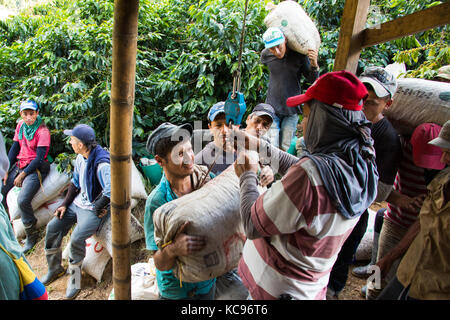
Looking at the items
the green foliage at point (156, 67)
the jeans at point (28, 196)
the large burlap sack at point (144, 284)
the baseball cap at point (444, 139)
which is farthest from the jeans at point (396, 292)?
the jeans at point (28, 196)

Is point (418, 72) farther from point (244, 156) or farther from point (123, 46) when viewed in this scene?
point (123, 46)

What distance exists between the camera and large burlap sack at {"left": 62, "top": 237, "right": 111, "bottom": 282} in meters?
3.32

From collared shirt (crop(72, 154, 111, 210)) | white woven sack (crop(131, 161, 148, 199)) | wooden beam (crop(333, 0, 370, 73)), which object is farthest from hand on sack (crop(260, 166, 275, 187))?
white woven sack (crop(131, 161, 148, 199))

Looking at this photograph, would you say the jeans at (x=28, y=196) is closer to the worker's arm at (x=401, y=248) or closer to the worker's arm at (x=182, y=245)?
the worker's arm at (x=182, y=245)

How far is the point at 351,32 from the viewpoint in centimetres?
215

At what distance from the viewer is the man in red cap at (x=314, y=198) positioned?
3.56 ft

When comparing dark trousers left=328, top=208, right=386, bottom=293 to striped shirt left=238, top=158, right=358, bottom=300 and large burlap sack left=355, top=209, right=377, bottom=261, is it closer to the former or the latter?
striped shirt left=238, top=158, right=358, bottom=300

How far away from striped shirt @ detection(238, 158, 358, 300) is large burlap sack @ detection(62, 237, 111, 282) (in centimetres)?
263

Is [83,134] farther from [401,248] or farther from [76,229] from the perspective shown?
[401,248]

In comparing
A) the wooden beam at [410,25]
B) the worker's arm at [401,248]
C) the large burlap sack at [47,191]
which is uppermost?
the wooden beam at [410,25]

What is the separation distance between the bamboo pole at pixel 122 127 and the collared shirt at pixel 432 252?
1594mm

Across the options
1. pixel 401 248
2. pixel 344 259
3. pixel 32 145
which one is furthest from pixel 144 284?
pixel 32 145
